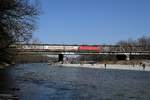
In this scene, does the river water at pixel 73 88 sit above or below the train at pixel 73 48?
below

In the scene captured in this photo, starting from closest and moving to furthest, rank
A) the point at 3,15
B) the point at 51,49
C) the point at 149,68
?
the point at 3,15
the point at 149,68
the point at 51,49

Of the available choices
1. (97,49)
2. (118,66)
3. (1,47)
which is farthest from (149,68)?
(1,47)

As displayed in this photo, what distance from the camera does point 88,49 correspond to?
597 feet

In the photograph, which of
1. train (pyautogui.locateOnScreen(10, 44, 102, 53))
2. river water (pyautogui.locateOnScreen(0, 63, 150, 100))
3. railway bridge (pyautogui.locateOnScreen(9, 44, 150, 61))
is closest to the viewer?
river water (pyautogui.locateOnScreen(0, 63, 150, 100))

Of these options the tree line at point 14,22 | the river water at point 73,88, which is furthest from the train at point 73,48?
the tree line at point 14,22

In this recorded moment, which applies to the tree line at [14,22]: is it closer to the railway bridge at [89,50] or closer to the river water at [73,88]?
the river water at [73,88]

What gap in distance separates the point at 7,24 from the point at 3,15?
1.10 m

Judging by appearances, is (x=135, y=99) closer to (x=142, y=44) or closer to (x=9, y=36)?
(x=9, y=36)

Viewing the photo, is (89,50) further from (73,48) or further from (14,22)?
(14,22)

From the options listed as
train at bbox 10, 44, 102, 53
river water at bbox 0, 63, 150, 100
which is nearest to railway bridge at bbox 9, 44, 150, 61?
train at bbox 10, 44, 102, 53

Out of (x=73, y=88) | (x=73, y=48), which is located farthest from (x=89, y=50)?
(x=73, y=88)

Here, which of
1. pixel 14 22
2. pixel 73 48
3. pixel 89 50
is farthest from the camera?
pixel 73 48

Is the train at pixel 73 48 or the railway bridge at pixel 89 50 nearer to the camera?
the railway bridge at pixel 89 50

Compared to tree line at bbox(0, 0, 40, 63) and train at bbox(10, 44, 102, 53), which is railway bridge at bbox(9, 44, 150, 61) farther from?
tree line at bbox(0, 0, 40, 63)
